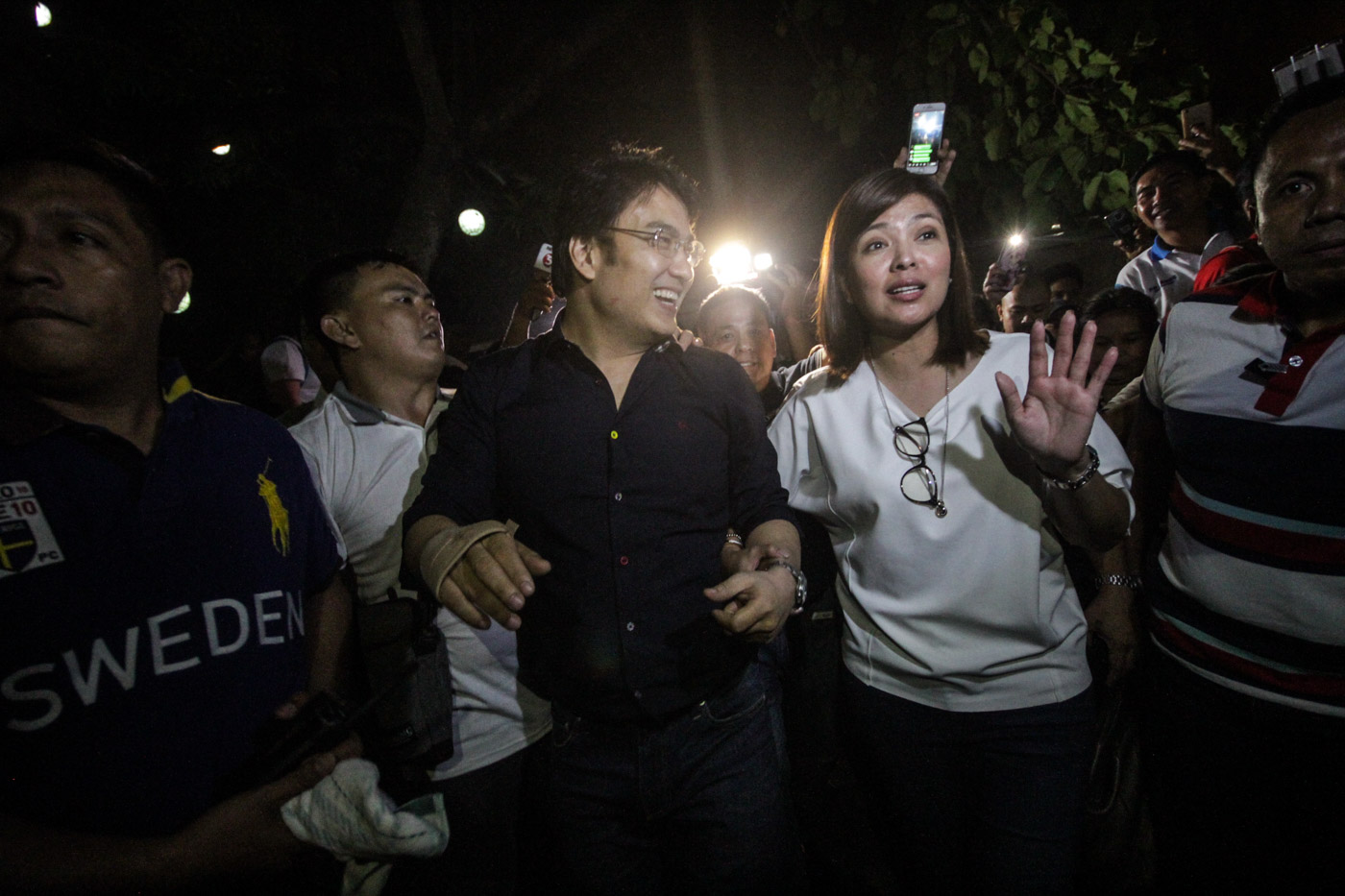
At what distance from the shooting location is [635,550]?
1.90 meters

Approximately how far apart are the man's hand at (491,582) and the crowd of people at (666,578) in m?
0.01

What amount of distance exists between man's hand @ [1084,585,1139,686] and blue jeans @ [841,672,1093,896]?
1.47ft

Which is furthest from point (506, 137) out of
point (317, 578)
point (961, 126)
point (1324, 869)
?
point (1324, 869)

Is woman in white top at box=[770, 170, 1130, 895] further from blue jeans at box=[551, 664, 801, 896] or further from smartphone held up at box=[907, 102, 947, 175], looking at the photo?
smartphone held up at box=[907, 102, 947, 175]

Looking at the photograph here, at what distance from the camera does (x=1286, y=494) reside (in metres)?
1.78

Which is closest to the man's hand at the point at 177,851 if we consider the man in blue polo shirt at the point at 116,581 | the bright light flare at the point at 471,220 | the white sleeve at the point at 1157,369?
the man in blue polo shirt at the point at 116,581

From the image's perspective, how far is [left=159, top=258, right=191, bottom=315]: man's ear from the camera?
173 centimetres

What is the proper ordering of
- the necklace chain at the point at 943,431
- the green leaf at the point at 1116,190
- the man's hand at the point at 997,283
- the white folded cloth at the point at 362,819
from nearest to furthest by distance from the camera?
1. the white folded cloth at the point at 362,819
2. the necklace chain at the point at 943,431
3. the green leaf at the point at 1116,190
4. the man's hand at the point at 997,283

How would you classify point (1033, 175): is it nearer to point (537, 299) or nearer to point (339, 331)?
point (537, 299)

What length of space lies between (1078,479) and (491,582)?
182 centimetres

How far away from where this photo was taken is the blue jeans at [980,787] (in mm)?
1880

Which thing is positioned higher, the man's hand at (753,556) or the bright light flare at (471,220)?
the bright light flare at (471,220)

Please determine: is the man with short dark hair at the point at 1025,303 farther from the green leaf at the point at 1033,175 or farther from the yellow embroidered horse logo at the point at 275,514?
the yellow embroidered horse logo at the point at 275,514

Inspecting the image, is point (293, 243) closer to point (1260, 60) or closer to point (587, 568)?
point (587, 568)
